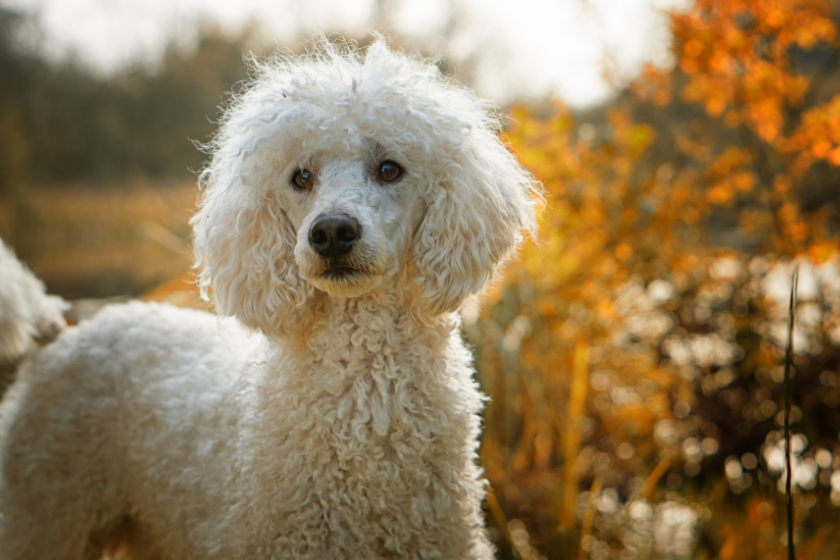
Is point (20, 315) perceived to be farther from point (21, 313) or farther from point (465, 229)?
point (465, 229)

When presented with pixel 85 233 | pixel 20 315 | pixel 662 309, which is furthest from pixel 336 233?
pixel 85 233

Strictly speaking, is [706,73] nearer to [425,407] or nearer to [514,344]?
[514,344]

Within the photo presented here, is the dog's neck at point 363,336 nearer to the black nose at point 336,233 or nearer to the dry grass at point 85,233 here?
the black nose at point 336,233

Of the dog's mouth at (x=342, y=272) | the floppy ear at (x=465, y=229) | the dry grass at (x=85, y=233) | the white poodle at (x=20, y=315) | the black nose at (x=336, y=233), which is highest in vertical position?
the dry grass at (x=85, y=233)

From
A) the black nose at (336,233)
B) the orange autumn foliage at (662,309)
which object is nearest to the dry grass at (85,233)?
the orange autumn foliage at (662,309)

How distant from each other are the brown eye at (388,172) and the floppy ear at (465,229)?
4.7 inches

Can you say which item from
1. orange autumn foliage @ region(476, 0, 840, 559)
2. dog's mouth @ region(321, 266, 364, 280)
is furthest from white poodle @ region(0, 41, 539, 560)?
orange autumn foliage @ region(476, 0, 840, 559)

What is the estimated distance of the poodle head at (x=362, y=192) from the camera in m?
1.46

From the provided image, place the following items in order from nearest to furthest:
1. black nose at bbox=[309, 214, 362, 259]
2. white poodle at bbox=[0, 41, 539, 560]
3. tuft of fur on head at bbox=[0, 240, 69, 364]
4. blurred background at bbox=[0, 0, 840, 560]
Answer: black nose at bbox=[309, 214, 362, 259], white poodle at bbox=[0, 41, 539, 560], tuft of fur on head at bbox=[0, 240, 69, 364], blurred background at bbox=[0, 0, 840, 560]

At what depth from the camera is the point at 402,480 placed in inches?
56.2

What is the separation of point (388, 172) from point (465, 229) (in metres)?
0.26

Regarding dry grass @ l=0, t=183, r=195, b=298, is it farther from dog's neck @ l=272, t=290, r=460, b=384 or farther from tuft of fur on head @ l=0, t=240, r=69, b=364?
dog's neck @ l=272, t=290, r=460, b=384

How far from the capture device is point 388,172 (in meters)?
1.49

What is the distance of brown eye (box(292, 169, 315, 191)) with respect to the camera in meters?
1.51
